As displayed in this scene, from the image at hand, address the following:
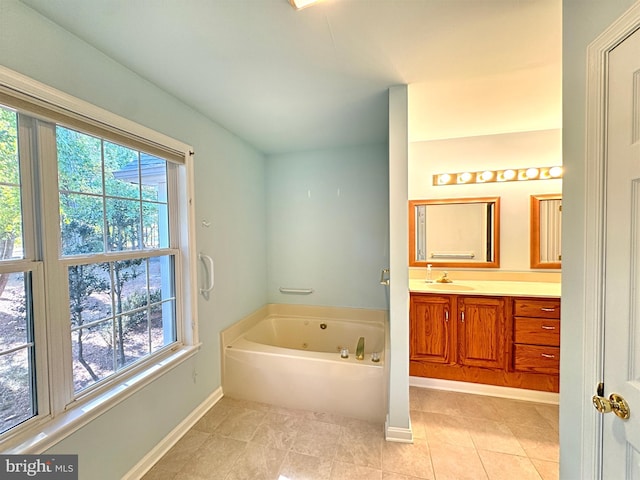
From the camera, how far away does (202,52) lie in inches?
53.4

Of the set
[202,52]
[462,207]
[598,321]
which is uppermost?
[202,52]

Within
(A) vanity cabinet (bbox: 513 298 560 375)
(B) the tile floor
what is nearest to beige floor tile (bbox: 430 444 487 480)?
(B) the tile floor

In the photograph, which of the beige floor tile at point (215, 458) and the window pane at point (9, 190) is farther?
the beige floor tile at point (215, 458)

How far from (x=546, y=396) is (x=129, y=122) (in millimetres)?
3738

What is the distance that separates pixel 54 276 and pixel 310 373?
172 centimetres

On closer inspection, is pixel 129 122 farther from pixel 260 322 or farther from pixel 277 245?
pixel 260 322

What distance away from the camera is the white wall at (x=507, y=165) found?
258 centimetres

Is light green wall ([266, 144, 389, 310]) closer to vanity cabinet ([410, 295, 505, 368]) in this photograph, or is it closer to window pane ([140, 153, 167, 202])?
vanity cabinet ([410, 295, 505, 368])

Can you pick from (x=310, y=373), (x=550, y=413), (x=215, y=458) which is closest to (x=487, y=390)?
(x=550, y=413)

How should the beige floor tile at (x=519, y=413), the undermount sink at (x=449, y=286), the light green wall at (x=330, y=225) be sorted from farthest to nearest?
the light green wall at (x=330, y=225) < the undermount sink at (x=449, y=286) < the beige floor tile at (x=519, y=413)

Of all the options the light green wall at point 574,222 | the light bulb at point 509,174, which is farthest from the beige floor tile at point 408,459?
the light bulb at point 509,174

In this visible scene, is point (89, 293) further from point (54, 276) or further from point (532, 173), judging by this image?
point (532, 173)

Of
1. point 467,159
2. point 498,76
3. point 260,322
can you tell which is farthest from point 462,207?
point 260,322

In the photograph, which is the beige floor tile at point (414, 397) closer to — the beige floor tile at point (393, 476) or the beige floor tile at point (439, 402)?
the beige floor tile at point (439, 402)
